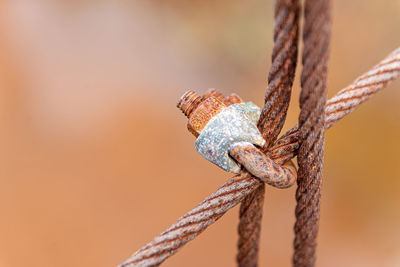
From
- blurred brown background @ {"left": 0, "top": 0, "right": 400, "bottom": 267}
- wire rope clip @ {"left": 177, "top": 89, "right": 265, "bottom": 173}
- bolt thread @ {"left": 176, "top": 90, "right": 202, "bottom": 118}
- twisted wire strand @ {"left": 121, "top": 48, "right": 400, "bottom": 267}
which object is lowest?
twisted wire strand @ {"left": 121, "top": 48, "right": 400, "bottom": 267}

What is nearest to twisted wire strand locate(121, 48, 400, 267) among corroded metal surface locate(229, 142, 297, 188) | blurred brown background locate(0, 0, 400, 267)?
corroded metal surface locate(229, 142, 297, 188)

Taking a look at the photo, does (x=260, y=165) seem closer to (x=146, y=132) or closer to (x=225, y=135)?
(x=225, y=135)

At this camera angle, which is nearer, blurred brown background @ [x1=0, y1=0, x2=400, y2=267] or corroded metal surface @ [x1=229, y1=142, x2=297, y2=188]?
corroded metal surface @ [x1=229, y1=142, x2=297, y2=188]

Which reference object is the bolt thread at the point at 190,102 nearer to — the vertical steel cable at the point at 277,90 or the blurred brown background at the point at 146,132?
the vertical steel cable at the point at 277,90

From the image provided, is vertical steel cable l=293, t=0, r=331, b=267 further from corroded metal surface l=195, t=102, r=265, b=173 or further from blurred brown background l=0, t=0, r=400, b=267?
blurred brown background l=0, t=0, r=400, b=267

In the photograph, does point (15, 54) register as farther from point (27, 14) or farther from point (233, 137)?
point (233, 137)

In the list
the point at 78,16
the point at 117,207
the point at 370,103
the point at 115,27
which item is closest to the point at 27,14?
the point at 78,16

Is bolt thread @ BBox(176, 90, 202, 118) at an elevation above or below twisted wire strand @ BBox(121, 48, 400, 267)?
above

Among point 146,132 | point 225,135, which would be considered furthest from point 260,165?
point 146,132
